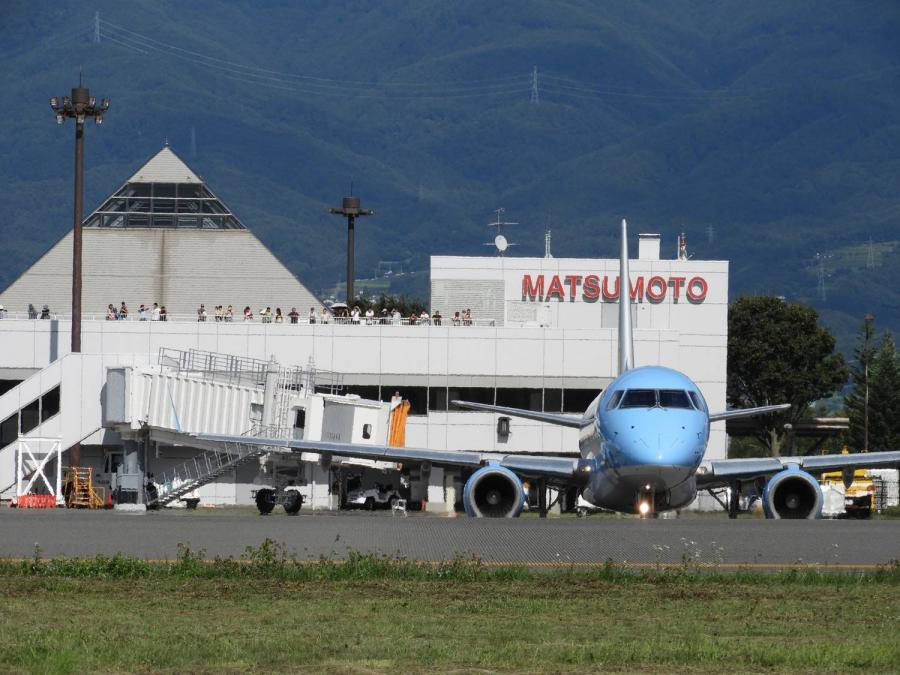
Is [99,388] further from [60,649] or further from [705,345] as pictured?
[60,649]

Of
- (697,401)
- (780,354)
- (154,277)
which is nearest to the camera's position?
(697,401)

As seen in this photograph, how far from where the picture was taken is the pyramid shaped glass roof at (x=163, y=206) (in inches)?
4505

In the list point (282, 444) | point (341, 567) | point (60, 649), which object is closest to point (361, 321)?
point (282, 444)

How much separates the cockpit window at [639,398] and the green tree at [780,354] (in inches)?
3748

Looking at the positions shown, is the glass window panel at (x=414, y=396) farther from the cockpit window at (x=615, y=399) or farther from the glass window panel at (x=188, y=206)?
the cockpit window at (x=615, y=399)

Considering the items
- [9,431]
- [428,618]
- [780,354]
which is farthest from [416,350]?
[428,618]

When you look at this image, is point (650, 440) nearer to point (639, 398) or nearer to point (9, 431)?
point (639, 398)

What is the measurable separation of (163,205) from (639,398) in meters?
83.8

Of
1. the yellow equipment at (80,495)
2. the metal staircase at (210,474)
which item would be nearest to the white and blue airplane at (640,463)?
the metal staircase at (210,474)

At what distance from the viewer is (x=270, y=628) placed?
1489 cm

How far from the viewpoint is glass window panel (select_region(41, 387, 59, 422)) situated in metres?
75.3

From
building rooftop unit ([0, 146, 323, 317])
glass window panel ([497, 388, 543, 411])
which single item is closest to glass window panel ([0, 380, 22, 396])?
glass window panel ([497, 388, 543, 411])

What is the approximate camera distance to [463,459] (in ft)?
135

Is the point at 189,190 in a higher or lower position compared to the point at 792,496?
higher
